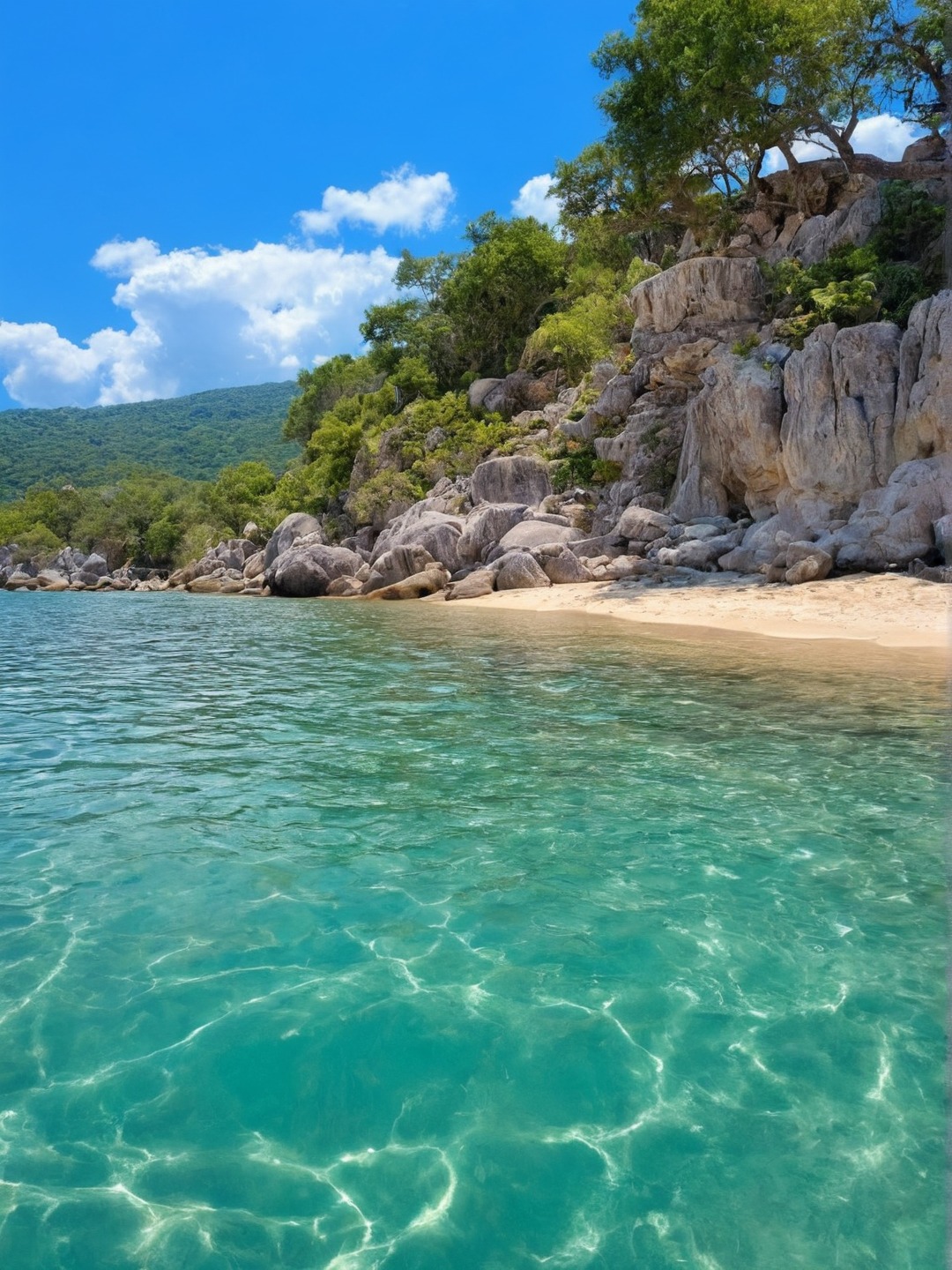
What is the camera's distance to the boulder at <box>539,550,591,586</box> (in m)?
30.9

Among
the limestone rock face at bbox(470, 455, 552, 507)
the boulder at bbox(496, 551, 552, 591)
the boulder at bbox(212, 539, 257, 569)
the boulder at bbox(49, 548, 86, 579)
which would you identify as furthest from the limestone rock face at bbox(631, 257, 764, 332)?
the boulder at bbox(49, 548, 86, 579)

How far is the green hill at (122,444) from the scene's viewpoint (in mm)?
133000

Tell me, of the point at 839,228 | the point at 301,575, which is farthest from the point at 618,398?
the point at 301,575

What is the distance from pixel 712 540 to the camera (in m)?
27.4

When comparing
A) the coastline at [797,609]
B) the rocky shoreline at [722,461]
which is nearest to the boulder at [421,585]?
the rocky shoreline at [722,461]

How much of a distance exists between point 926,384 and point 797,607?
25.6ft

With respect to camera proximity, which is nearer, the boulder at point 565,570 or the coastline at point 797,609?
the coastline at point 797,609

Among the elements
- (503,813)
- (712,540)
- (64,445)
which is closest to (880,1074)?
(503,813)

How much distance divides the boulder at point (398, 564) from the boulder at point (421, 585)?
2.15ft

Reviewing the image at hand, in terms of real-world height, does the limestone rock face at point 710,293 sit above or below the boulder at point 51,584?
above

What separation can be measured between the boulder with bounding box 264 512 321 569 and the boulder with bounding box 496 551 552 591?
23649 millimetres

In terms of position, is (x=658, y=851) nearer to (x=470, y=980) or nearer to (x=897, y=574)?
(x=470, y=980)

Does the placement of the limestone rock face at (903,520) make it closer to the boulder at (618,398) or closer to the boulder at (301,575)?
the boulder at (618,398)

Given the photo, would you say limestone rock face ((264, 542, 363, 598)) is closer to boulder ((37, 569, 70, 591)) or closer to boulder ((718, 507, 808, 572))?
boulder ((718, 507, 808, 572))
